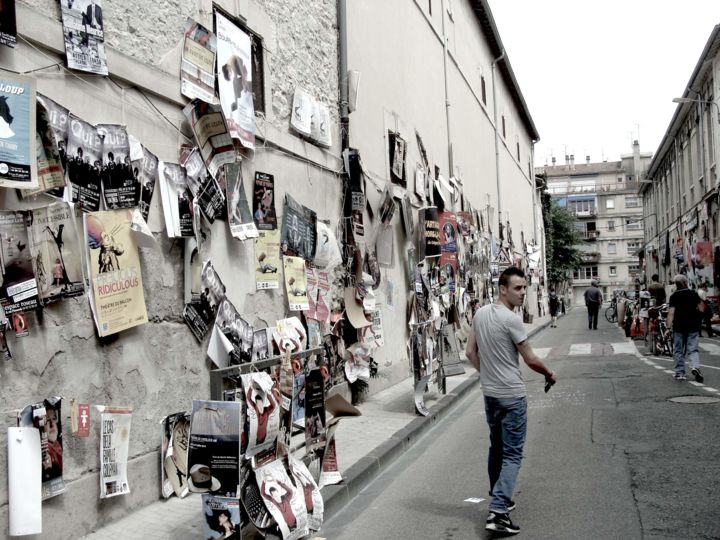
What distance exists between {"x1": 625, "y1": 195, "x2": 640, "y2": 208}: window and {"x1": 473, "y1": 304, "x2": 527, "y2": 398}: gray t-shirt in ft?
286

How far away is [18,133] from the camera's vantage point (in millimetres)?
4230

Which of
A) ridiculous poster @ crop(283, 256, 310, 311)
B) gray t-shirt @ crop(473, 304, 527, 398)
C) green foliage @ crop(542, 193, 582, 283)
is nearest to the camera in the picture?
gray t-shirt @ crop(473, 304, 527, 398)

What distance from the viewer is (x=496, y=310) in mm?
5324

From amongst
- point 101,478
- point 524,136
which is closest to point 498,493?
point 101,478

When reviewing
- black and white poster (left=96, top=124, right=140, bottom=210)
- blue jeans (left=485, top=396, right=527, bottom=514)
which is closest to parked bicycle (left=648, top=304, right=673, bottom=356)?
blue jeans (left=485, top=396, right=527, bottom=514)

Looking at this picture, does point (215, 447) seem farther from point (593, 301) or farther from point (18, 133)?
point (593, 301)

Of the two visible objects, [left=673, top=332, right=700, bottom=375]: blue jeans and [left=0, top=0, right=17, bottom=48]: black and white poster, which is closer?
[left=0, top=0, right=17, bottom=48]: black and white poster

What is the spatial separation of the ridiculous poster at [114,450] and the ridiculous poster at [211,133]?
8.15ft

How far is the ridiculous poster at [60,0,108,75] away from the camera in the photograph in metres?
4.85

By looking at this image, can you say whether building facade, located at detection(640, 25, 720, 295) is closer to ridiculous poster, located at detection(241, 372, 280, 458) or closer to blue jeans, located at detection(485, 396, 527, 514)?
blue jeans, located at detection(485, 396, 527, 514)

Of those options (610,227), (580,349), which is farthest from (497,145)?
(610,227)

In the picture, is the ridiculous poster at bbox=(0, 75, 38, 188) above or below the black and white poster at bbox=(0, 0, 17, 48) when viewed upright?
below

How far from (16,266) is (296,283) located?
4426mm

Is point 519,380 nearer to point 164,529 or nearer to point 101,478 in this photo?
point 164,529
